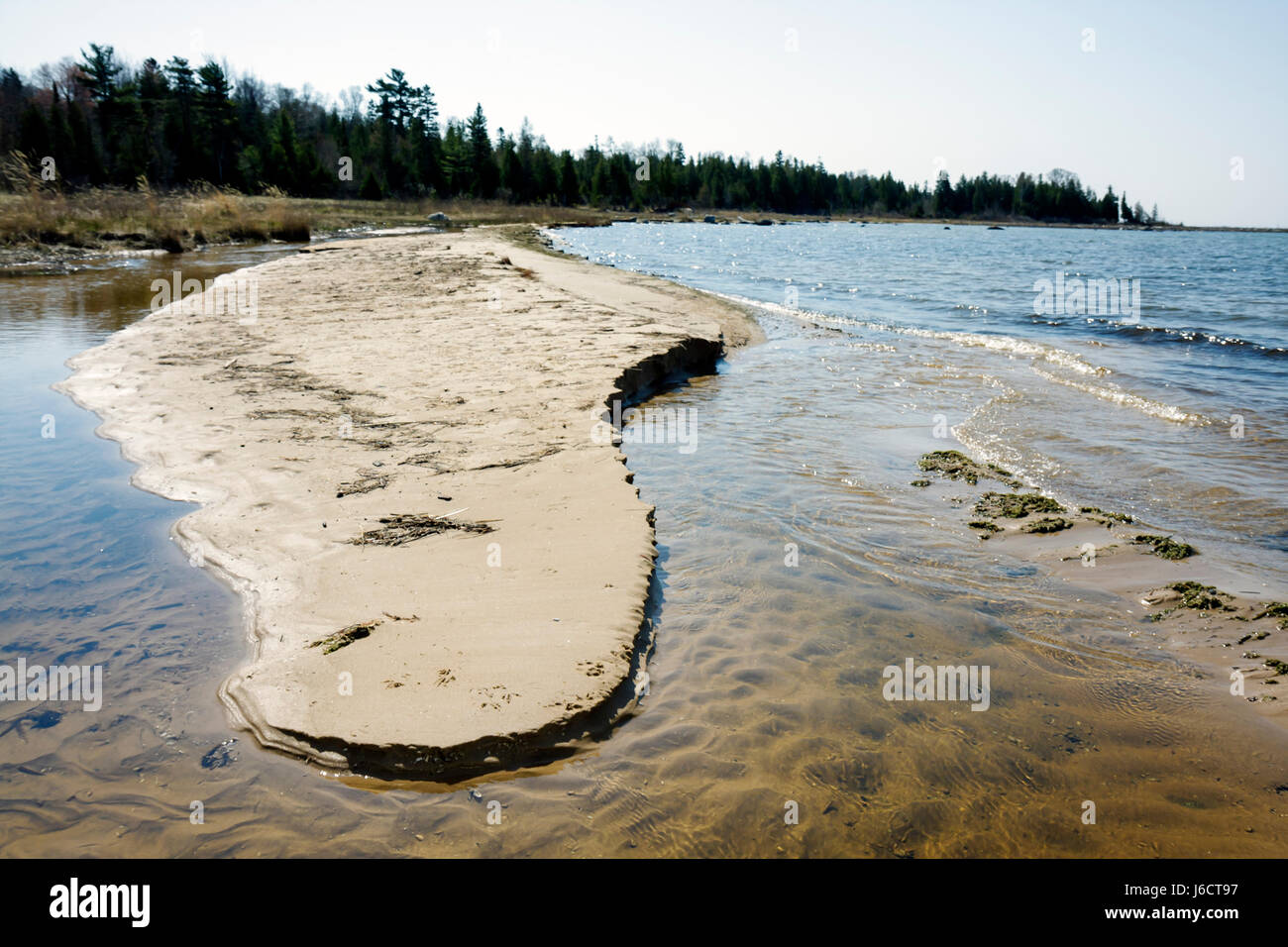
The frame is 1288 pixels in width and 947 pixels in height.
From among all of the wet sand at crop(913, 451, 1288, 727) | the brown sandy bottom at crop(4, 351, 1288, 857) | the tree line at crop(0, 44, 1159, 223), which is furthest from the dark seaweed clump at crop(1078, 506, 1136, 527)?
the tree line at crop(0, 44, 1159, 223)

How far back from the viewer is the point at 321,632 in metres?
3.44

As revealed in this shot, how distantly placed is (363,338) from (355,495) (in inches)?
203

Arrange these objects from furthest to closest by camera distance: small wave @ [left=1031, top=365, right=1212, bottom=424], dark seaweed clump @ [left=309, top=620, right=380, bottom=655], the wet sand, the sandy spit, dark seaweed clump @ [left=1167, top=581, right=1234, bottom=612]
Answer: small wave @ [left=1031, top=365, right=1212, bottom=424], dark seaweed clump @ [left=1167, top=581, right=1234, bottom=612], the wet sand, dark seaweed clump @ [left=309, top=620, right=380, bottom=655], the sandy spit

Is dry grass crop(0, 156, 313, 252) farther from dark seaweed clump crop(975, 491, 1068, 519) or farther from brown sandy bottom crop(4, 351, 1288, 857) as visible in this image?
dark seaweed clump crop(975, 491, 1068, 519)

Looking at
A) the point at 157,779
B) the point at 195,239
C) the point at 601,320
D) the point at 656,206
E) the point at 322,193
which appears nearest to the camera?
the point at 157,779

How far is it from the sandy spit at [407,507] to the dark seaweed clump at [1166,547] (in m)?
3.38


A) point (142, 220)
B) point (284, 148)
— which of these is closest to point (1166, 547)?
point (142, 220)

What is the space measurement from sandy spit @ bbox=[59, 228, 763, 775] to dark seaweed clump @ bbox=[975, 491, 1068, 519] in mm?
2675

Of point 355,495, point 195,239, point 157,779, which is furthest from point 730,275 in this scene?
point 157,779

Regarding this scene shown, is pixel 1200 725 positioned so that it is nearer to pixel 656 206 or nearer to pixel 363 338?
pixel 363 338

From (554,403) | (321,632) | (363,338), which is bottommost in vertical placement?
(321,632)

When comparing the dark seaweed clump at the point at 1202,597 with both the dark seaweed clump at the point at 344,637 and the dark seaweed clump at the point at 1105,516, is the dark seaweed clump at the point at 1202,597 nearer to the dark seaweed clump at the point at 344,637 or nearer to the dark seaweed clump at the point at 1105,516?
the dark seaweed clump at the point at 1105,516

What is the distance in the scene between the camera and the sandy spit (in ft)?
9.79

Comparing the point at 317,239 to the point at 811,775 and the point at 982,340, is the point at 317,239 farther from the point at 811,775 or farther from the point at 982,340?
the point at 811,775
